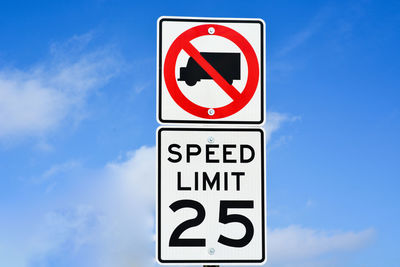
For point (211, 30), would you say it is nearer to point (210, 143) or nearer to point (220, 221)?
point (210, 143)

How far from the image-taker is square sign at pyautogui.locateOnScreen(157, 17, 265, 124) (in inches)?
152

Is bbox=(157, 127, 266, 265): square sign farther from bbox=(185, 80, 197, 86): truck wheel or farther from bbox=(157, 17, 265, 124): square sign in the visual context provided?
bbox=(185, 80, 197, 86): truck wheel

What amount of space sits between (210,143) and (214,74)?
0.48 metres

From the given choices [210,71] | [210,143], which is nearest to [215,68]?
[210,71]

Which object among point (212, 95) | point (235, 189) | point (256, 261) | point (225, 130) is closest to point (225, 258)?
point (256, 261)

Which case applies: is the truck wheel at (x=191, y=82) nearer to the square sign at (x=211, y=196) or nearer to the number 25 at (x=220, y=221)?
the square sign at (x=211, y=196)

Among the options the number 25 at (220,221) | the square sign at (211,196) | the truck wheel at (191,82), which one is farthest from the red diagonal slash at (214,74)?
Result: the number 25 at (220,221)

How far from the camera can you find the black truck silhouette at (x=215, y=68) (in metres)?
3.91

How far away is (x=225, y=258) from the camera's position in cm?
368

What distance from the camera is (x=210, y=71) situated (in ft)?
12.8

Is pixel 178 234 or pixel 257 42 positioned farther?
pixel 257 42

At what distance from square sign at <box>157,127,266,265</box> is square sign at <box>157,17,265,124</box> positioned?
0.13 m

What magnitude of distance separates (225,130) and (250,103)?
27 centimetres
